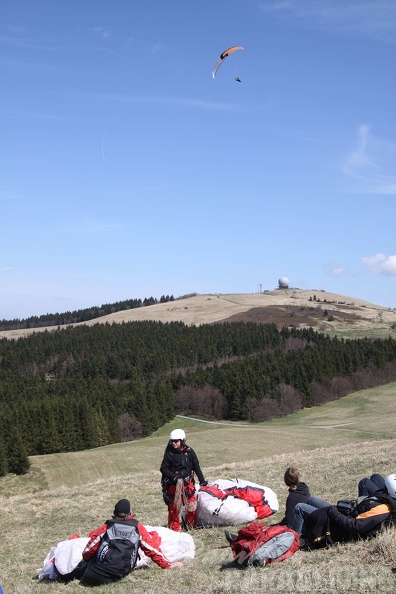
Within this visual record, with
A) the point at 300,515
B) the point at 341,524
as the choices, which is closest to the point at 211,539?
the point at 300,515

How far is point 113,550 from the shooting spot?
10.0 m

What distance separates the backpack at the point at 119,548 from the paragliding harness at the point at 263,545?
171 cm

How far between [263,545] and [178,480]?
3759 millimetres

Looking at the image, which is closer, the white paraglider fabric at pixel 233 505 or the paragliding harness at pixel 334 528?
the paragliding harness at pixel 334 528

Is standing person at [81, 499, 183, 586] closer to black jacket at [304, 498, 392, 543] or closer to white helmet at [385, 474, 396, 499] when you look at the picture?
black jacket at [304, 498, 392, 543]

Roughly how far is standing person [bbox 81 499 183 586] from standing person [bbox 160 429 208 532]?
2887 mm

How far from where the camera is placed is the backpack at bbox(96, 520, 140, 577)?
9.98m

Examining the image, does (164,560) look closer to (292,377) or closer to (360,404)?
(360,404)

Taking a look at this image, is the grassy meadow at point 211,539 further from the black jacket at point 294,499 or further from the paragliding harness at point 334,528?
the black jacket at point 294,499

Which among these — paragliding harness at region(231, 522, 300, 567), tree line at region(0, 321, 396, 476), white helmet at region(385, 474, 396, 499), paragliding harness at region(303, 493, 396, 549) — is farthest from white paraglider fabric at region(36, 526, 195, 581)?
tree line at region(0, 321, 396, 476)

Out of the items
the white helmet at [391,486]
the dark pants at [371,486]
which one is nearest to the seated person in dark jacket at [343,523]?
the white helmet at [391,486]

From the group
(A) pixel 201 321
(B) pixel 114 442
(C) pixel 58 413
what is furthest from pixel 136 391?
(A) pixel 201 321

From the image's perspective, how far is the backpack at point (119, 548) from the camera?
9.98 metres

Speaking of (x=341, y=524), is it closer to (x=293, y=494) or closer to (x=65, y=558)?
(x=293, y=494)
